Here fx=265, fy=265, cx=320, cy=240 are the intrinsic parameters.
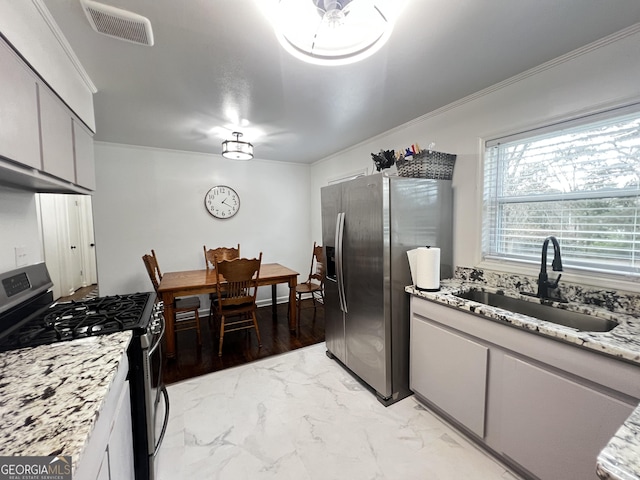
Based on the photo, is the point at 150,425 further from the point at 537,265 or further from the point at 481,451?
the point at 537,265

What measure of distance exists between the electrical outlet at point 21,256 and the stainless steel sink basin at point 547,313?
8.82ft

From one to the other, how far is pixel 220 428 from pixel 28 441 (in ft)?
4.74

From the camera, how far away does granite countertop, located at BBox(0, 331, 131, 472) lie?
0.61 metres

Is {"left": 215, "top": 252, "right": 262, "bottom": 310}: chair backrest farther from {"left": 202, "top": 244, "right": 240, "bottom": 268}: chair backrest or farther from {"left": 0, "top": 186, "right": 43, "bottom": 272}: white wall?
{"left": 0, "top": 186, "right": 43, "bottom": 272}: white wall

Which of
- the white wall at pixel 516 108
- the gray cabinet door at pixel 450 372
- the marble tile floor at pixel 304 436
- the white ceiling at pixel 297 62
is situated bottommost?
the marble tile floor at pixel 304 436

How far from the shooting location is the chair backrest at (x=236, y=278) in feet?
8.77

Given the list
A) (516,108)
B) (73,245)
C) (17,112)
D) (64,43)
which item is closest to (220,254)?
(64,43)

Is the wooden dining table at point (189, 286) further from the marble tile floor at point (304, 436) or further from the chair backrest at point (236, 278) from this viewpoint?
the marble tile floor at point (304, 436)

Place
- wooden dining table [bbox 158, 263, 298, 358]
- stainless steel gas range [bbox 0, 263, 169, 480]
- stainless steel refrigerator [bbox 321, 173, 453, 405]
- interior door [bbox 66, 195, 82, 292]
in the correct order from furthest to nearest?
interior door [bbox 66, 195, 82, 292]
wooden dining table [bbox 158, 263, 298, 358]
stainless steel refrigerator [bbox 321, 173, 453, 405]
stainless steel gas range [bbox 0, 263, 169, 480]

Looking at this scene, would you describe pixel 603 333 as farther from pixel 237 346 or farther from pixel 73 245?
pixel 73 245

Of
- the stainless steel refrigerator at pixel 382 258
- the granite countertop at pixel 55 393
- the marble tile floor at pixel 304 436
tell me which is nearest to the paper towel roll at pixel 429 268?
the stainless steel refrigerator at pixel 382 258

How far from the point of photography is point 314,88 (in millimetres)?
1980

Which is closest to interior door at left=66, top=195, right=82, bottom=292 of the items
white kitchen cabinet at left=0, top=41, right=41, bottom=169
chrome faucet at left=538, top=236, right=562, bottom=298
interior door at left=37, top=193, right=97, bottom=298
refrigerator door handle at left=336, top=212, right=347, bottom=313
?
interior door at left=37, top=193, right=97, bottom=298

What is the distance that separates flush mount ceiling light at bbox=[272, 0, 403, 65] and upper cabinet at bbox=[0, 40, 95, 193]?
1022 mm
